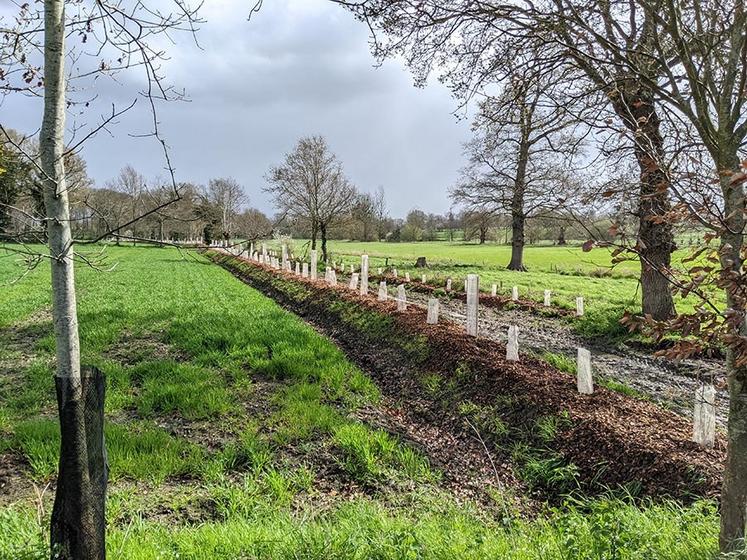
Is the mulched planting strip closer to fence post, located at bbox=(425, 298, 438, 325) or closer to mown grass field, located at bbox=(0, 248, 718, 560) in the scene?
fence post, located at bbox=(425, 298, 438, 325)

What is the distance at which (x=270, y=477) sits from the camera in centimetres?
420

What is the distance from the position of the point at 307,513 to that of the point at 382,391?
3.53 meters

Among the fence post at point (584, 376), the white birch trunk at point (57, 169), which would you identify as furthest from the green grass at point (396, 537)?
the fence post at point (584, 376)

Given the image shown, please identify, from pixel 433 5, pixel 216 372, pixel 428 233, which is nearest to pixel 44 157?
pixel 433 5

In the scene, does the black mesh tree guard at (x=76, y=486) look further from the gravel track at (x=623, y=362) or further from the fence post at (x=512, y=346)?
the fence post at (x=512, y=346)

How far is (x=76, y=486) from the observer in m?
2.50

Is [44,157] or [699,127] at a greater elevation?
[699,127]

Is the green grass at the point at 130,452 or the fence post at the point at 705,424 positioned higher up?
the fence post at the point at 705,424

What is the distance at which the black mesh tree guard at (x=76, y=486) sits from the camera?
247 centimetres

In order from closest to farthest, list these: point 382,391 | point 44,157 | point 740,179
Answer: point 740,179, point 44,157, point 382,391

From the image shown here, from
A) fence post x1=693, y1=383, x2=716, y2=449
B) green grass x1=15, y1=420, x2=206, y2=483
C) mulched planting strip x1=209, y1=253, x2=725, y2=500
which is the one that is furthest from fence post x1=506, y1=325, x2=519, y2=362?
green grass x1=15, y1=420, x2=206, y2=483

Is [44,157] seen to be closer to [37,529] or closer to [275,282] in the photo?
[37,529]

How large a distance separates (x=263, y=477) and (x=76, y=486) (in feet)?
6.75

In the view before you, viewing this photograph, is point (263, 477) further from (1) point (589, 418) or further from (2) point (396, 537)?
(1) point (589, 418)
